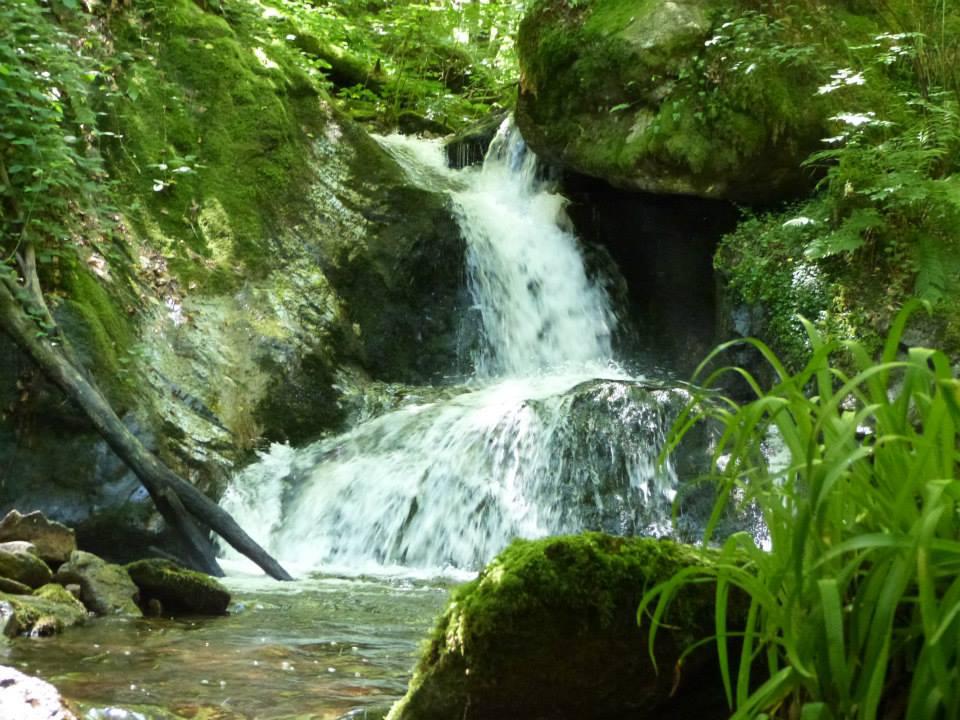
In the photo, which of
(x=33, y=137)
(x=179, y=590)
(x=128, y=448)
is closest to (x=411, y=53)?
(x=33, y=137)

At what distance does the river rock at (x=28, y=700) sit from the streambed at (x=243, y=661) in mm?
310

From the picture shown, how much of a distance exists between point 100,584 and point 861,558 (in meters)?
3.81

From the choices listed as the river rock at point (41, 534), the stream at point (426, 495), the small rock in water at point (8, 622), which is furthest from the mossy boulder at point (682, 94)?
the small rock in water at point (8, 622)

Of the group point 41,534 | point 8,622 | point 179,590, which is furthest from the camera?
point 41,534

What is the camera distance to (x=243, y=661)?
3.47m

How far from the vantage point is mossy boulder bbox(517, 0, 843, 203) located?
25.9 feet

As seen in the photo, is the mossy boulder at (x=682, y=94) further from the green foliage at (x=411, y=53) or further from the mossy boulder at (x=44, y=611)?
the mossy boulder at (x=44, y=611)

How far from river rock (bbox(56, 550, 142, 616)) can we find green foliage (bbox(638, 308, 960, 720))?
3.32 metres

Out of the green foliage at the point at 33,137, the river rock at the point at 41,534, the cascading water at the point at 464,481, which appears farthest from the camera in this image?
the cascading water at the point at 464,481

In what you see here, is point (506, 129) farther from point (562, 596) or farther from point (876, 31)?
point (562, 596)

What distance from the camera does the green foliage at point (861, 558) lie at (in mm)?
1459

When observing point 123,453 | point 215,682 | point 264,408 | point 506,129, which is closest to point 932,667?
point 215,682

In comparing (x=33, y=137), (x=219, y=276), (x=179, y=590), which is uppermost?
(x=33, y=137)

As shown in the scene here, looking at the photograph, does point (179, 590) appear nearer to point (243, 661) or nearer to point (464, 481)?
point (243, 661)
